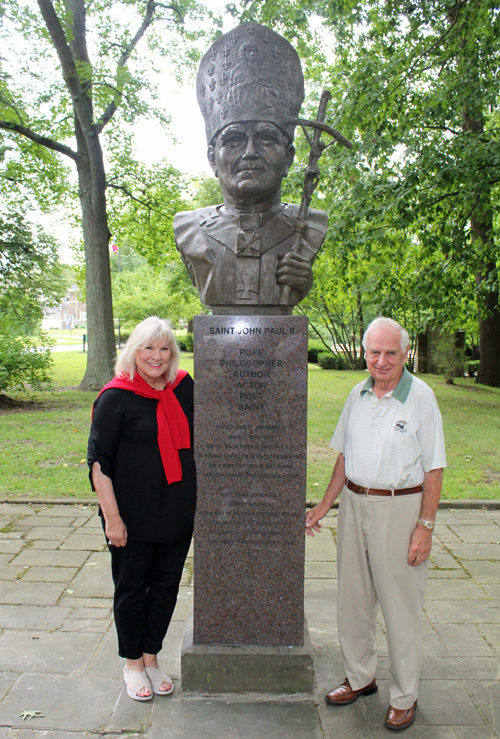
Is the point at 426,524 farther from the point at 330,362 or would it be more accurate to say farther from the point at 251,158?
the point at 330,362

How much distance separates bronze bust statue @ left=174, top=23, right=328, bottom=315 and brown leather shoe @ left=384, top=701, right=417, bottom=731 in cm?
225

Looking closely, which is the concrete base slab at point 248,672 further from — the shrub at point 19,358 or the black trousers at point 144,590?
the shrub at point 19,358

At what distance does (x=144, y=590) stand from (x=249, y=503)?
0.72 metres

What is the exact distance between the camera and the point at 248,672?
122 inches

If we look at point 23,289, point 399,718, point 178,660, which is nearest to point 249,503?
point 178,660

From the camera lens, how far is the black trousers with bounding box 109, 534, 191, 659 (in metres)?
2.92

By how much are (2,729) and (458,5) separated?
10596 mm

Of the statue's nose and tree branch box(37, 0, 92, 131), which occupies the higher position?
tree branch box(37, 0, 92, 131)

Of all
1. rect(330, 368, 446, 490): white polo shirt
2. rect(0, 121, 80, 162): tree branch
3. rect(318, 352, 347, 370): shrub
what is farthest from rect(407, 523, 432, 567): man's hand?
rect(318, 352, 347, 370): shrub

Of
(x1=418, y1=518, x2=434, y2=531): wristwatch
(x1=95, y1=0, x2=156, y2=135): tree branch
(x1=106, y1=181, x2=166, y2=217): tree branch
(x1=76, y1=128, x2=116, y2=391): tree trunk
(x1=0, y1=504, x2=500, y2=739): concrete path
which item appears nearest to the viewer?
(x1=418, y1=518, x2=434, y2=531): wristwatch

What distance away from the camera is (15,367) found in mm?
11383

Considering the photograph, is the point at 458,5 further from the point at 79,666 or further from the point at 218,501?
the point at 79,666

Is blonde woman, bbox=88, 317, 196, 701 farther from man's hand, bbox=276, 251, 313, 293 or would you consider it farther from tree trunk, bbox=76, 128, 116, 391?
tree trunk, bbox=76, 128, 116, 391

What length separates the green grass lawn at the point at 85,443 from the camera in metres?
6.76
